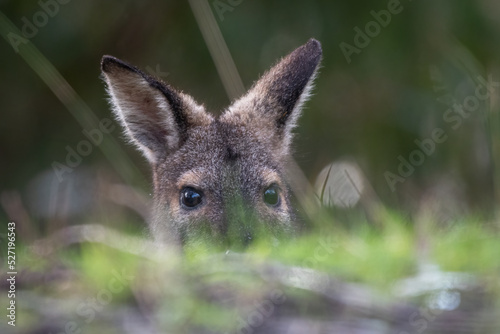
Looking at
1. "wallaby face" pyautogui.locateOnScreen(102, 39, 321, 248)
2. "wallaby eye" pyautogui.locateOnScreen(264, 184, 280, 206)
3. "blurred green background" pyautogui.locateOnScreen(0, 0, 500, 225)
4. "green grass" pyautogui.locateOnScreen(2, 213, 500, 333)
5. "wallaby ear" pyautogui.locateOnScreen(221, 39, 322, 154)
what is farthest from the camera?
"blurred green background" pyautogui.locateOnScreen(0, 0, 500, 225)

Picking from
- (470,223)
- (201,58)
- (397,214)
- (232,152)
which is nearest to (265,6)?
(201,58)

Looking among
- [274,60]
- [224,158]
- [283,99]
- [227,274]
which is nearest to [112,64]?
[224,158]

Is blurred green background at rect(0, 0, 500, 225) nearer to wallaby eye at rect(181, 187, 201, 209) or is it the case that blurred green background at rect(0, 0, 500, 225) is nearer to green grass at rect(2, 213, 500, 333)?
wallaby eye at rect(181, 187, 201, 209)

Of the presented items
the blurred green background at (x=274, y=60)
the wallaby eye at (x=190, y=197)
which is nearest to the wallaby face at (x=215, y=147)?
the wallaby eye at (x=190, y=197)

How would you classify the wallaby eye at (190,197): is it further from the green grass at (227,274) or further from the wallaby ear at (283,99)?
the green grass at (227,274)

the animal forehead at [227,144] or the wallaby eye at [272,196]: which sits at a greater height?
the animal forehead at [227,144]

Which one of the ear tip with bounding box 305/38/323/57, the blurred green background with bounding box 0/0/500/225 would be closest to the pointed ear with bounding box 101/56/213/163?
the ear tip with bounding box 305/38/323/57

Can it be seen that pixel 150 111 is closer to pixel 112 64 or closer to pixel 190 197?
pixel 112 64
